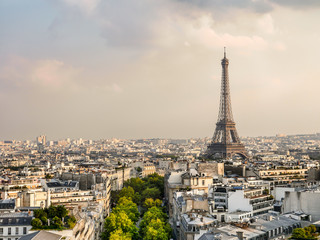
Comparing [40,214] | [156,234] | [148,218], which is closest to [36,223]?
[40,214]

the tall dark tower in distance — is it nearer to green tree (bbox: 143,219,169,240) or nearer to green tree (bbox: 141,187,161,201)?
green tree (bbox: 141,187,161,201)

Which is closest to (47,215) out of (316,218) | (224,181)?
(316,218)

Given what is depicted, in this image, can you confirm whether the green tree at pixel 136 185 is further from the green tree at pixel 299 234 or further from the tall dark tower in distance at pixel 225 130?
the tall dark tower in distance at pixel 225 130

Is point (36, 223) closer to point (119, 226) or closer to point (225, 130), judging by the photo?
point (119, 226)

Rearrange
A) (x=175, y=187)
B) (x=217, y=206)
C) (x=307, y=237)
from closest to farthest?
(x=307, y=237), (x=217, y=206), (x=175, y=187)

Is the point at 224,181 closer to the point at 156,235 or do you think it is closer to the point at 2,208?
the point at 156,235

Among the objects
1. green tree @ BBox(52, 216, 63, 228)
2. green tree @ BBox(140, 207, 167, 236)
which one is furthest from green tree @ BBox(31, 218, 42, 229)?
green tree @ BBox(140, 207, 167, 236)

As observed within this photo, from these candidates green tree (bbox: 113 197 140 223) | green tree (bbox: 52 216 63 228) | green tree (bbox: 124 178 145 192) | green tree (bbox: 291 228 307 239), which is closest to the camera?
green tree (bbox: 291 228 307 239)

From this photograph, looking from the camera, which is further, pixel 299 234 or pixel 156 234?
pixel 156 234

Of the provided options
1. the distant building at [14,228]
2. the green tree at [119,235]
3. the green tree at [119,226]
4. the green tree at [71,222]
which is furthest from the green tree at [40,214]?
the green tree at [119,226]
